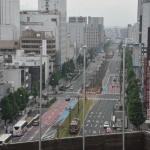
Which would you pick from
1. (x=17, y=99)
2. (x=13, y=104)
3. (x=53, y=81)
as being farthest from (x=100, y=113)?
(x=53, y=81)

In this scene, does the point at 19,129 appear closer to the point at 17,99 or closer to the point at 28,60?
the point at 17,99

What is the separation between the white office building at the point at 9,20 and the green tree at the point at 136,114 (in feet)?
61.7

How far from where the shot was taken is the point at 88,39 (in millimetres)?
60938

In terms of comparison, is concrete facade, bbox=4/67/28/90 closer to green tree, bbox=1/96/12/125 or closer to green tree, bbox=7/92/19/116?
green tree, bbox=7/92/19/116

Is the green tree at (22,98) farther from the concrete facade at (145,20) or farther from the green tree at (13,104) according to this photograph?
the concrete facade at (145,20)

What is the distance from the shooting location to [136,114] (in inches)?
556

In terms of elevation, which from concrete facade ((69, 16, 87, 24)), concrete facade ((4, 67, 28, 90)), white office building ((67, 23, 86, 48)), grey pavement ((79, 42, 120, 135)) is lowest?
grey pavement ((79, 42, 120, 135))

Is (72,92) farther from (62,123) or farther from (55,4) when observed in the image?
(55,4)

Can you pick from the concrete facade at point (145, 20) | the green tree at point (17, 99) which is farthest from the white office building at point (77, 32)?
the green tree at point (17, 99)

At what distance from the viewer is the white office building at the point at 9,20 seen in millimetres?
31562

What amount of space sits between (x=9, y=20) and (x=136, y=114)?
20087 millimetres

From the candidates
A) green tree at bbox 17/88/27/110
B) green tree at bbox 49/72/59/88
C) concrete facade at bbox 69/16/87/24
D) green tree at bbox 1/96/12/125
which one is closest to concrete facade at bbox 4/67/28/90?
green tree at bbox 17/88/27/110

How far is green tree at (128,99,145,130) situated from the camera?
14086 mm

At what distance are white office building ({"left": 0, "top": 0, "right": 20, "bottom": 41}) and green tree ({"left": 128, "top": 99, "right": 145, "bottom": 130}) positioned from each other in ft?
61.7
